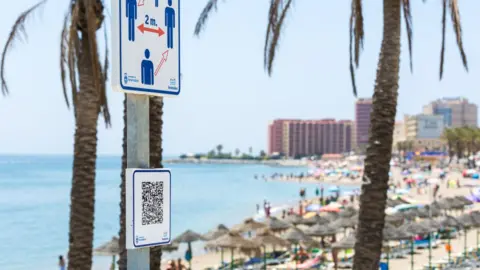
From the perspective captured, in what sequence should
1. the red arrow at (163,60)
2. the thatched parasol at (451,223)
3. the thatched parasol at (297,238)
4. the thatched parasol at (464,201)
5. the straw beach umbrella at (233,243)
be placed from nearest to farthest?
the red arrow at (163,60) → the straw beach umbrella at (233,243) → the thatched parasol at (297,238) → the thatched parasol at (451,223) → the thatched parasol at (464,201)

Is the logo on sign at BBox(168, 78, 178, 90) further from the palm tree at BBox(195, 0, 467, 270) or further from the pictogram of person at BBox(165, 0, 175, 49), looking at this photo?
the palm tree at BBox(195, 0, 467, 270)

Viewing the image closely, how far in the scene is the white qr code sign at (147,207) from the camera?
2.33 m

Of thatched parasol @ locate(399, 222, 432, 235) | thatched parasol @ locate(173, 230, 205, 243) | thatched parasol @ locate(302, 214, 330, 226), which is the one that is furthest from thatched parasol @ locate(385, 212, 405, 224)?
thatched parasol @ locate(173, 230, 205, 243)

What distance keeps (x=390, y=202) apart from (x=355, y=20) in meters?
24.6

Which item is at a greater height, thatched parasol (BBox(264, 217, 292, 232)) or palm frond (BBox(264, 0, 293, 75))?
palm frond (BBox(264, 0, 293, 75))

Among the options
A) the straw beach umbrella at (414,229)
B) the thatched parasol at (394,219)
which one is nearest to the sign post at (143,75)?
the straw beach umbrella at (414,229)

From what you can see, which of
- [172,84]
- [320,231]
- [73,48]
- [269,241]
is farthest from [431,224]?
[172,84]

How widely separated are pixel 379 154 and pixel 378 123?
393 mm

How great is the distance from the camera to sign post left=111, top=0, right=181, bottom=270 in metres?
2.28

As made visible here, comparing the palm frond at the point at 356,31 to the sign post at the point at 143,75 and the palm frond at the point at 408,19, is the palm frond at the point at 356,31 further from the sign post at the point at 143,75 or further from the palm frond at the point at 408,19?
the sign post at the point at 143,75

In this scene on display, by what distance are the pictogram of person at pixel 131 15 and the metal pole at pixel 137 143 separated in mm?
241

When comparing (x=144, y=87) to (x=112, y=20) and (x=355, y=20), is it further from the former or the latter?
(x=355, y=20)

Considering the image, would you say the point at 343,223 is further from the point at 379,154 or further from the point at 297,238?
the point at 379,154

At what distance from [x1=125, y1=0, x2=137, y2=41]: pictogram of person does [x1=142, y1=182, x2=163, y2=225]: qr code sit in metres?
0.56
